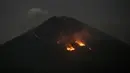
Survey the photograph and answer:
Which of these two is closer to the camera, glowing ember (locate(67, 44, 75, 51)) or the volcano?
the volcano

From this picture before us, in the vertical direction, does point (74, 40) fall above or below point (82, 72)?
above

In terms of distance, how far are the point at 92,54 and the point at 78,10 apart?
5905 cm

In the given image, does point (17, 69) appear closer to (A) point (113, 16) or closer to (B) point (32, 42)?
(B) point (32, 42)

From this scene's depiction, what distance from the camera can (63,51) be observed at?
35.6 ft

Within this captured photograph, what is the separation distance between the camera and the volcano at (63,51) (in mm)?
10047

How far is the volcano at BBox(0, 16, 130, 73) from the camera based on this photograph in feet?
33.0

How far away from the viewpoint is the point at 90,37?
12.4 m

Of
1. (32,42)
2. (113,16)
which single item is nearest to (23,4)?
(113,16)

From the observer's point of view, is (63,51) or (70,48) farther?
(70,48)

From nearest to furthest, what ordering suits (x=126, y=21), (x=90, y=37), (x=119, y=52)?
1. (x=119, y=52)
2. (x=90, y=37)
3. (x=126, y=21)

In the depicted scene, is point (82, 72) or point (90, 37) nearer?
point (82, 72)

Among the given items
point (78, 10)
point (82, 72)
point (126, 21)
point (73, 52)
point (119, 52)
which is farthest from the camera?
point (78, 10)

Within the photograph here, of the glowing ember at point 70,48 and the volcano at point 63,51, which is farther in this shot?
the glowing ember at point 70,48

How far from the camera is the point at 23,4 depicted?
7325cm
